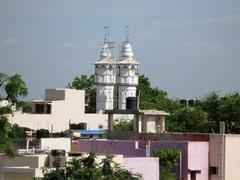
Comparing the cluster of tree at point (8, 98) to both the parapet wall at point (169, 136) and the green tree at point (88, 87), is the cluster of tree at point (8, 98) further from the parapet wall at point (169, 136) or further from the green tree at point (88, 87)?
the green tree at point (88, 87)

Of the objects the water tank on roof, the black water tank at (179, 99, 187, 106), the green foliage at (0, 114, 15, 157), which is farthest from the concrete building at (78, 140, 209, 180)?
the black water tank at (179, 99, 187, 106)

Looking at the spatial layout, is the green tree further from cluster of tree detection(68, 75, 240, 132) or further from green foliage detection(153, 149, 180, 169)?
green foliage detection(153, 149, 180, 169)

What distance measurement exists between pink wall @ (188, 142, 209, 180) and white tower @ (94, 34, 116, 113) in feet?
272

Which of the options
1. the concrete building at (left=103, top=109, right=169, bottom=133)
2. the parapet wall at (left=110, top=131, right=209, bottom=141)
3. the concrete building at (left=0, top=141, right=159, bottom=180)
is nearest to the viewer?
the concrete building at (left=0, top=141, right=159, bottom=180)

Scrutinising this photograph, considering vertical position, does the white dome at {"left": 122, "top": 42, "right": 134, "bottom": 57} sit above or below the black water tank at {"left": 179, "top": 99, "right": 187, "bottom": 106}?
above

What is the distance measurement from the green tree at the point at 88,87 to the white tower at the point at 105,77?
84 centimetres

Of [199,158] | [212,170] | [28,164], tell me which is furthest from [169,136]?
[28,164]

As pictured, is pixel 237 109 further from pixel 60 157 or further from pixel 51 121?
pixel 60 157

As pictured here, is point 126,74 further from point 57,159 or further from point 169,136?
point 57,159

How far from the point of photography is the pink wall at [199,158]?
1620 inches

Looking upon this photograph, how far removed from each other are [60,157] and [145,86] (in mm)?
92607

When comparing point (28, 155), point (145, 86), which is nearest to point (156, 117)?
point (28, 155)

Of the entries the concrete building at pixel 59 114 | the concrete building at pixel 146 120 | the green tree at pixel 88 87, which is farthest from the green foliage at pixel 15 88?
the green tree at pixel 88 87

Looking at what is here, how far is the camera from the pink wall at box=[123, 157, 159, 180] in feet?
118
